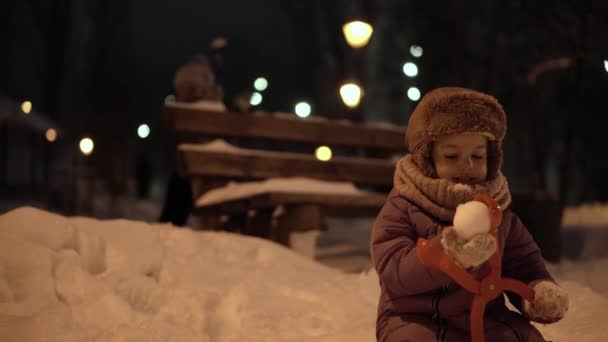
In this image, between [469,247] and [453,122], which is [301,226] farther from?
[469,247]

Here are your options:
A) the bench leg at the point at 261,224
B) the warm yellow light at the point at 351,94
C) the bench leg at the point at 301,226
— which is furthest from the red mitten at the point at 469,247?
the warm yellow light at the point at 351,94

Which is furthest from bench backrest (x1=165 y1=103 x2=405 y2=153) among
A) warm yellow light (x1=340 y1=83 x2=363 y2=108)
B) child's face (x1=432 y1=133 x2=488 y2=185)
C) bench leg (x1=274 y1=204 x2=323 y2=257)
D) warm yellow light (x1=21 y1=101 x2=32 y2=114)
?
warm yellow light (x1=21 y1=101 x2=32 y2=114)

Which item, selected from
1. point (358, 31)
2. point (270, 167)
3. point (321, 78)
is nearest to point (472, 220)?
point (270, 167)

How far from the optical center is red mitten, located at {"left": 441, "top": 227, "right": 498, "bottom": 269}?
6.63 feet

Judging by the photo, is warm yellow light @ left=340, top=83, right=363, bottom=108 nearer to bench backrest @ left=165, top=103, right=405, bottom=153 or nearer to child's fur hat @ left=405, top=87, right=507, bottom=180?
bench backrest @ left=165, top=103, right=405, bottom=153

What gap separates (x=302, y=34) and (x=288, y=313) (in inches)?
972

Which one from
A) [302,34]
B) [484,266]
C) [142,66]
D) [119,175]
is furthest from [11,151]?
[484,266]

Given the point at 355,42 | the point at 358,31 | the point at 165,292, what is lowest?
the point at 165,292

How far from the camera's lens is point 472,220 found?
Result: 1.99 metres

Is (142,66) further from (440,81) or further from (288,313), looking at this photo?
(288,313)

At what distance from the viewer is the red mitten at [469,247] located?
2.02 m

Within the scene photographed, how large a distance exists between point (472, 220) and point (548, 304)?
2.24 feet

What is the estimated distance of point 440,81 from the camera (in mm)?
18344

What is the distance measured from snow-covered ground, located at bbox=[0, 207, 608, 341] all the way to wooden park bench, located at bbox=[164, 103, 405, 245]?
1070mm
